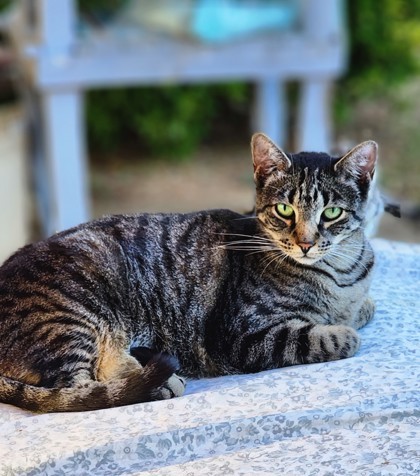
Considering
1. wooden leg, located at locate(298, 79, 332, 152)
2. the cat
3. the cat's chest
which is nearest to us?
the cat

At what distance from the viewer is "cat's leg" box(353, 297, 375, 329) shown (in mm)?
2449

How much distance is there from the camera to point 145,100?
699cm

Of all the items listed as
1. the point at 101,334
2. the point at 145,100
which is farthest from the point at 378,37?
the point at 101,334

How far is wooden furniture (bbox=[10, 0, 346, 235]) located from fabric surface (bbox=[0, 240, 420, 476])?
10.3 ft

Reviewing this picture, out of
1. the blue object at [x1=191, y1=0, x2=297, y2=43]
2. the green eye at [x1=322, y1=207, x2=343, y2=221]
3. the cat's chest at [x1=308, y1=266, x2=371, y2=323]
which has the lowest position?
the cat's chest at [x1=308, y1=266, x2=371, y2=323]

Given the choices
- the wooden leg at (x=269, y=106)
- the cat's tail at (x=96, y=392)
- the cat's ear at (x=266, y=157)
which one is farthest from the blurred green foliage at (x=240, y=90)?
the cat's tail at (x=96, y=392)

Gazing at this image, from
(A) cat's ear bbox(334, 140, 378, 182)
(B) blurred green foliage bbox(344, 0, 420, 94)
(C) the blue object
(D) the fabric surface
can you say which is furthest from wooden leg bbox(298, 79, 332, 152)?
(D) the fabric surface

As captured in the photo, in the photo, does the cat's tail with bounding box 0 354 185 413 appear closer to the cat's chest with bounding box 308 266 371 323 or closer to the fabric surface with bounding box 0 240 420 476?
the fabric surface with bounding box 0 240 420 476

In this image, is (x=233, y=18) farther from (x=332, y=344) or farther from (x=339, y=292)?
(x=332, y=344)

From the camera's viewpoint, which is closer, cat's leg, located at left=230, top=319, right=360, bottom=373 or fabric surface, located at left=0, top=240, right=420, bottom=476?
fabric surface, located at left=0, top=240, right=420, bottom=476

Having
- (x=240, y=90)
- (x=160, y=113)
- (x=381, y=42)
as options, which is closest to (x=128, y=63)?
(x=160, y=113)

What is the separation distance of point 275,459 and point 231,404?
20 centimetres

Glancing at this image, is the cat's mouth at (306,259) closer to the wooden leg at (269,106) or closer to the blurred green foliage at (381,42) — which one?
the wooden leg at (269,106)

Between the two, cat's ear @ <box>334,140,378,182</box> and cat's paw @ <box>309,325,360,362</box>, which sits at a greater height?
cat's ear @ <box>334,140,378,182</box>
